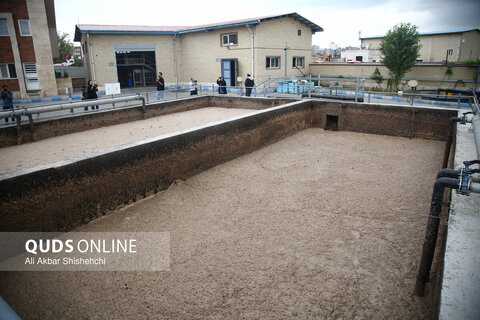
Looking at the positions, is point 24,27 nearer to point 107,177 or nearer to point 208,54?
point 208,54

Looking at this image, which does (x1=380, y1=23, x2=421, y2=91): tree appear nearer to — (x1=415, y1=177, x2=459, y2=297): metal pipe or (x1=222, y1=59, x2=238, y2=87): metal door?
(x1=222, y1=59, x2=238, y2=87): metal door

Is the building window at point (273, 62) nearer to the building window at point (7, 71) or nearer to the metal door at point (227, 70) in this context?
the metal door at point (227, 70)

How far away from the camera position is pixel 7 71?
75.9 feet

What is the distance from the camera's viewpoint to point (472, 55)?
118 ft

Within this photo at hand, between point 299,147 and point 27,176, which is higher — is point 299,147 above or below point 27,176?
below

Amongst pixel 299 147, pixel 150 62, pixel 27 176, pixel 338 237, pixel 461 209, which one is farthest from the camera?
pixel 150 62

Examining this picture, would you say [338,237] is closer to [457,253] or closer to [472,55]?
[457,253]

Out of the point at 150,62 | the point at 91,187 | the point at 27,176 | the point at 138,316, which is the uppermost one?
the point at 150,62

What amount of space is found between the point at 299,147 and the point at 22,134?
8251 millimetres

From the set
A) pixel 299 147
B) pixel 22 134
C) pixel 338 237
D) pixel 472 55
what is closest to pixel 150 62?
pixel 22 134

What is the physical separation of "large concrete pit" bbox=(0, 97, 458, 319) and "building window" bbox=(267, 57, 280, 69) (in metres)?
19.3

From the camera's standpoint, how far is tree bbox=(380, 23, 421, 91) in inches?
1013

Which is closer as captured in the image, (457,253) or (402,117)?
(457,253)

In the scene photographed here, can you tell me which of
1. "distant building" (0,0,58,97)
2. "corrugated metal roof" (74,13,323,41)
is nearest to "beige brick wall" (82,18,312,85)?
"corrugated metal roof" (74,13,323,41)
